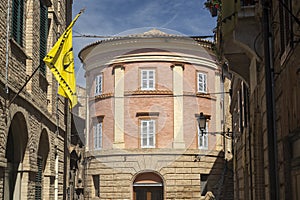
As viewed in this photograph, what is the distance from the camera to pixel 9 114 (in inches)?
456

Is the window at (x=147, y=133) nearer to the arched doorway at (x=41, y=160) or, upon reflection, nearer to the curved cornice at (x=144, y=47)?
the curved cornice at (x=144, y=47)

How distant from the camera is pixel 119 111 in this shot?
1272 inches

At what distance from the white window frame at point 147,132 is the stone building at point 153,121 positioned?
6cm

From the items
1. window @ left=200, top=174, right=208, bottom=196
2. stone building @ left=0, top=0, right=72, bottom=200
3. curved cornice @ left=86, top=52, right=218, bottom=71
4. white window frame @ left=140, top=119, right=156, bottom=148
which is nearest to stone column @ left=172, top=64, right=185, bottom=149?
curved cornice @ left=86, top=52, right=218, bottom=71

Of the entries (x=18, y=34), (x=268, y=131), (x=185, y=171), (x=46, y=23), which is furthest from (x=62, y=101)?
(x=185, y=171)

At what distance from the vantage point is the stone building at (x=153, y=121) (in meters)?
32.0

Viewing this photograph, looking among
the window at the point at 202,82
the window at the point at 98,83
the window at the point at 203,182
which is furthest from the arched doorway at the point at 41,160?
the window at the point at 202,82

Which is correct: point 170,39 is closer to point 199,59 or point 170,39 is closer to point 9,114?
point 199,59

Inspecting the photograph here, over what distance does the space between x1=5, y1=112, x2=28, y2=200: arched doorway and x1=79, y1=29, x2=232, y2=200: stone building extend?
1870 centimetres

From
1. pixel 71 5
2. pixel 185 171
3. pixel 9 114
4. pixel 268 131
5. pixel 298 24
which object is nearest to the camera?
pixel 298 24

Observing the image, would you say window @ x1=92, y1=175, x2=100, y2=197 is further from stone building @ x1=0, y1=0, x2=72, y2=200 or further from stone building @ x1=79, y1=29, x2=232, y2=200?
stone building @ x1=0, y1=0, x2=72, y2=200

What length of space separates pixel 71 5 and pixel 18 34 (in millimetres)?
8785

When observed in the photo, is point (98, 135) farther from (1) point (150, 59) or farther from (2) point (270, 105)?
(2) point (270, 105)

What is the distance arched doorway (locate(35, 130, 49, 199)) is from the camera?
15383mm
